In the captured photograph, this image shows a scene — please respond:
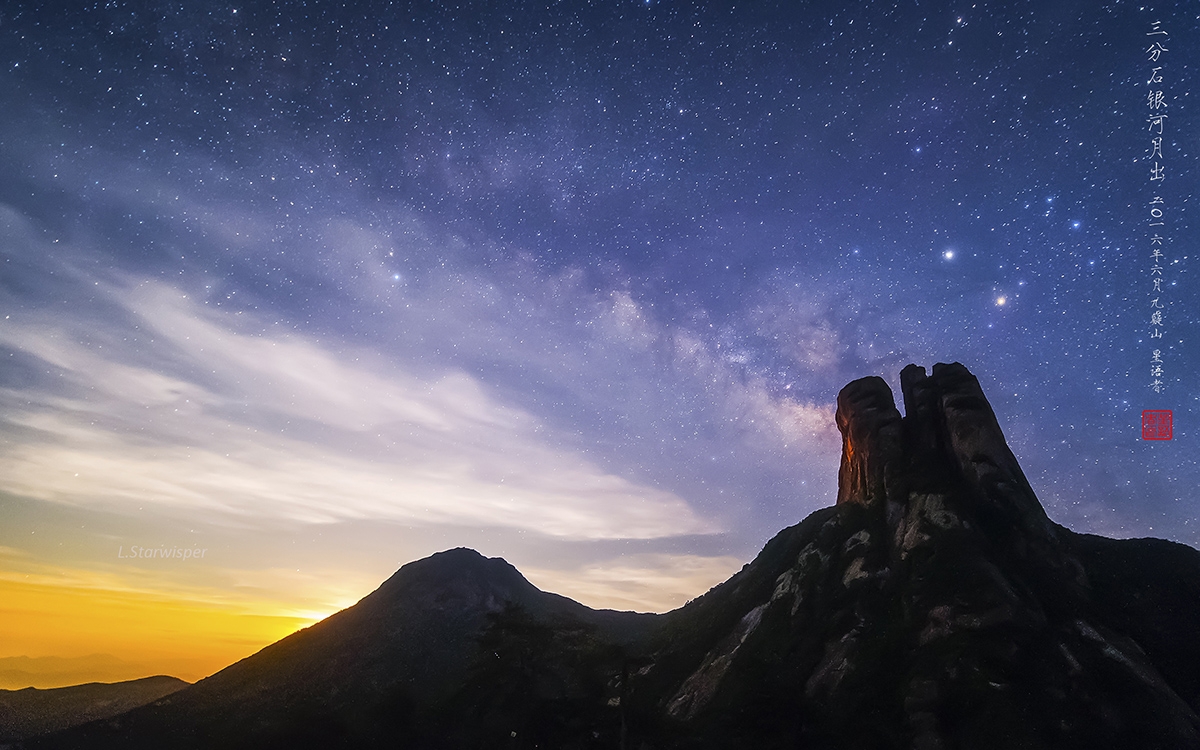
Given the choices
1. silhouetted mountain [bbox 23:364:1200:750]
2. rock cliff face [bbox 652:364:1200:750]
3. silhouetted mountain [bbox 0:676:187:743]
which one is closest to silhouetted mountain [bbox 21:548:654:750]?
silhouetted mountain [bbox 23:364:1200:750]

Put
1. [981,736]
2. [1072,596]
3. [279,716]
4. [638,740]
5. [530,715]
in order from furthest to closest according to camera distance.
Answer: [279,716]
[530,715]
[638,740]
[1072,596]
[981,736]

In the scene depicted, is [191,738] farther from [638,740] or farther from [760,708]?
[760,708]

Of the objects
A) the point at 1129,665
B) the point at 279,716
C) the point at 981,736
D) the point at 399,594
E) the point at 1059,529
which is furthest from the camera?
the point at 399,594

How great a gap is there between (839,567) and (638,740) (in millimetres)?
26399

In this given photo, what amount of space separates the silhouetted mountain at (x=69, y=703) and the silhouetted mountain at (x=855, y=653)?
46.8ft

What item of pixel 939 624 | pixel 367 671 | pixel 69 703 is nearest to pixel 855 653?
pixel 939 624

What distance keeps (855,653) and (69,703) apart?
402 ft

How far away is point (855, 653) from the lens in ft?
139

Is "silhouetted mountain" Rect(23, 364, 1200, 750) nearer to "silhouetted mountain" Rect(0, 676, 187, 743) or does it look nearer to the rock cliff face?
the rock cliff face

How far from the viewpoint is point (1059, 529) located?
5019 cm

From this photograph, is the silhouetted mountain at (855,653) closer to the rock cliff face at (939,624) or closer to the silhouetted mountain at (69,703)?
the rock cliff face at (939,624)

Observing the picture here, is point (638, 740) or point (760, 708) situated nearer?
point (760, 708)

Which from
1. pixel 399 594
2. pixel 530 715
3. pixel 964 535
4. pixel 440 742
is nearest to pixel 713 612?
pixel 530 715

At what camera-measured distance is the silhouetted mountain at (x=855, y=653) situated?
114 feet
